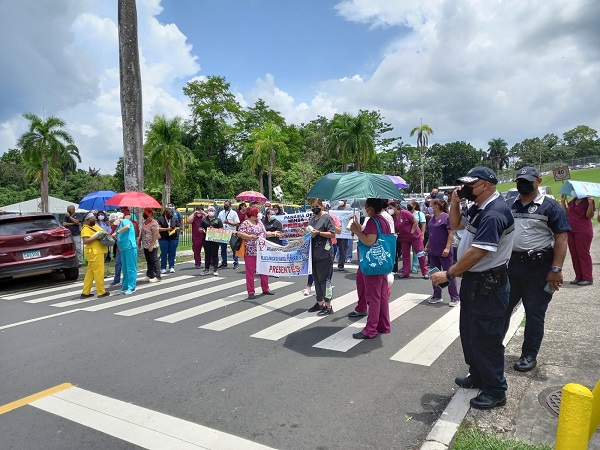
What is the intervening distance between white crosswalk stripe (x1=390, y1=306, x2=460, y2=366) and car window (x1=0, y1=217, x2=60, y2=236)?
29.5ft

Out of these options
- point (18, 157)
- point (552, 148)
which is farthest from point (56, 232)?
point (552, 148)

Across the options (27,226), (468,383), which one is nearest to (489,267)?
(468,383)

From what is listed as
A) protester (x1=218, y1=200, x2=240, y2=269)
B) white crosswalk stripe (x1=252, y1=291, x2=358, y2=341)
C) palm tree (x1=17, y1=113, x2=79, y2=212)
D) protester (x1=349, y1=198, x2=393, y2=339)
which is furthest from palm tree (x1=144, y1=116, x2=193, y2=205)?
protester (x1=349, y1=198, x2=393, y2=339)

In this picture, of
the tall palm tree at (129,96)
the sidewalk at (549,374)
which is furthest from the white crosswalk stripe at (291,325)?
the tall palm tree at (129,96)

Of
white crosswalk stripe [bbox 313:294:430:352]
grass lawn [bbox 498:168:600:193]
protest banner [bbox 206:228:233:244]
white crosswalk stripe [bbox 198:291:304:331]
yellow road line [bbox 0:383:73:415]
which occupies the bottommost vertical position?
white crosswalk stripe [bbox 313:294:430:352]

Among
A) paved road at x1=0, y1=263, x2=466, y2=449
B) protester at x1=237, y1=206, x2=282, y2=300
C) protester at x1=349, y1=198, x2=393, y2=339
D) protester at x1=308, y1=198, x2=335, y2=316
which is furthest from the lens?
protester at x1=237, y1=206, x2=282, y2=300

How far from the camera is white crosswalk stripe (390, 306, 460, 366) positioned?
191 inches

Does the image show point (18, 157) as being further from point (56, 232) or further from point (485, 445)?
point (485, 445)

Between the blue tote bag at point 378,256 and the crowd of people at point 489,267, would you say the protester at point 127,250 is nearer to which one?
the crowd of people at point 489,267

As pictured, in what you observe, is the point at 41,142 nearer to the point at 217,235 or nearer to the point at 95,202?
the point at 95,202

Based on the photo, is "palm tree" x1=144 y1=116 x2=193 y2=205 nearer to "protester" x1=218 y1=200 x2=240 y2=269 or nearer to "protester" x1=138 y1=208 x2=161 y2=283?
"protester" x1=218 y1=200 x2=240 y2=269

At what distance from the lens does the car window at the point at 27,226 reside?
943 cm

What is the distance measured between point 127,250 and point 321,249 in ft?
15.2

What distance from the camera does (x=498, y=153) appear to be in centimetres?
11775
